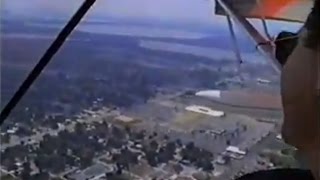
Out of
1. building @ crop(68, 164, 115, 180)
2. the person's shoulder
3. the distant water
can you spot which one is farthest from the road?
the person's shoulder

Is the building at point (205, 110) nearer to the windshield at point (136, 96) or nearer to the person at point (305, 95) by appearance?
the windshield at point (136, 96)

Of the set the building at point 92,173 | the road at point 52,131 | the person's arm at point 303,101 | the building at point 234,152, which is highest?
the person's arm at point 303,101

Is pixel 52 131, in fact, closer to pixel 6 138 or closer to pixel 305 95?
pixel 6 138

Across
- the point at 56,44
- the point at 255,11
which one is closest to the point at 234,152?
the point at 255,11

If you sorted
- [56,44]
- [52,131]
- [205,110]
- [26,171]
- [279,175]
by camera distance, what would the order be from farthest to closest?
[205,110]
[52,131]
[26,171]
[56,44]
[279,175]

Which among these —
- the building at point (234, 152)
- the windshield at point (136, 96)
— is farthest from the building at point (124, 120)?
the building at point (234, 152)

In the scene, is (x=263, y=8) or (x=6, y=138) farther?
(x=6, y=138)
